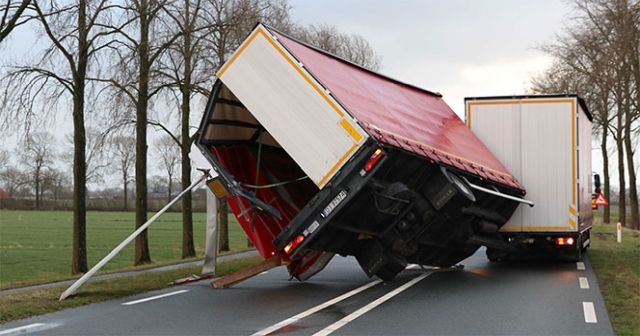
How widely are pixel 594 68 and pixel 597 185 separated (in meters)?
10.1

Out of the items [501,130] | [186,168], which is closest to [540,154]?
[501,130]

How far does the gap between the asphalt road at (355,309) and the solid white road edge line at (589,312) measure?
13mm

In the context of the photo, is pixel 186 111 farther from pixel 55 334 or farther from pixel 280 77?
pixel 55 334

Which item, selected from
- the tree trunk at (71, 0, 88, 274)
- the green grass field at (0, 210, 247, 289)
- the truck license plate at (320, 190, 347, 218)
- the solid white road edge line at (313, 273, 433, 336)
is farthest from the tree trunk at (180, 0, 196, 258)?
the truck license plate at (320, 190, 347, 218)

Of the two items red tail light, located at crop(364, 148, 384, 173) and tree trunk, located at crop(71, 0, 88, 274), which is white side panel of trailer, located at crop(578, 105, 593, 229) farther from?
tree trunk, located at crop(71, 0, 88, 274)

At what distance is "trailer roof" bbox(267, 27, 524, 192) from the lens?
9703 millimetres

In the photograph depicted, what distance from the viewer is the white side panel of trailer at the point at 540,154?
47.7 feet

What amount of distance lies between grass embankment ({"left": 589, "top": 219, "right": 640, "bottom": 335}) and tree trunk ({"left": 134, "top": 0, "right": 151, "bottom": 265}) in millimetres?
11361

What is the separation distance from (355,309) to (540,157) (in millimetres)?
6912

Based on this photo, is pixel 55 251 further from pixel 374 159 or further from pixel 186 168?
pixel 374 159

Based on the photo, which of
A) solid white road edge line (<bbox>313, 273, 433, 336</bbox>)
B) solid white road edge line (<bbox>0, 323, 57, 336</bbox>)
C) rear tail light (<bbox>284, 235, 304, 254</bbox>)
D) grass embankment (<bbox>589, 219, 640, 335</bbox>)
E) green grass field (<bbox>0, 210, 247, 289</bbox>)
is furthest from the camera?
green grass field (<bbox>0, 210, 247, 289</bbox>)

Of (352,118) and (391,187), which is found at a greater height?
(352,118)

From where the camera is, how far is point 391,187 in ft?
31.9

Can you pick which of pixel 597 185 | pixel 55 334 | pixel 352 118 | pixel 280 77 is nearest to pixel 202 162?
pixel 280 77
